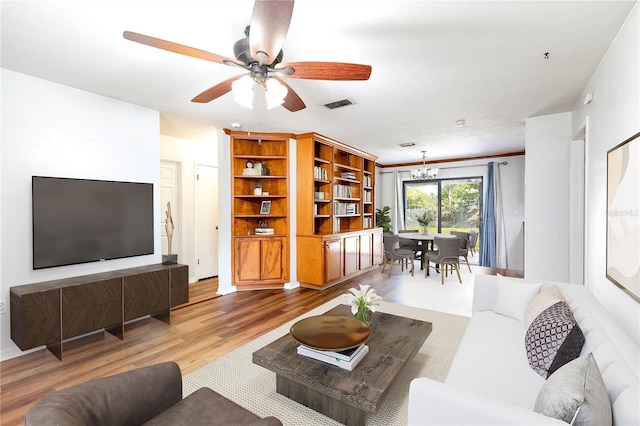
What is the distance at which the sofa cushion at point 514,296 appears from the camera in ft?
7.59

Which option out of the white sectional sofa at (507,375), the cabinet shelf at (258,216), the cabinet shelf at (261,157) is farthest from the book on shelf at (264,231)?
the white sectional sofa at (507,375)

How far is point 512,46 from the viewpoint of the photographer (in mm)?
2188

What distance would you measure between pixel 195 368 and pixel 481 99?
392 centimetres

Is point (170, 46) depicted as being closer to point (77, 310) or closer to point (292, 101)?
point (292, 101)

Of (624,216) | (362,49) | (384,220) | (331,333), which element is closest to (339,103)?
(362,49)

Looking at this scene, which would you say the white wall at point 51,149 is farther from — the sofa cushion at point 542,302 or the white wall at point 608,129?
the white wall at point 608,129

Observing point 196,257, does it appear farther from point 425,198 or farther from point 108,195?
point 425,198

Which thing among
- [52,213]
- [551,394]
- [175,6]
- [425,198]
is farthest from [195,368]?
[425,198]

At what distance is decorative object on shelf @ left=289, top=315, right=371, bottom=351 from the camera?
1788 millimetres

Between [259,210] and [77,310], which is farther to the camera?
[259,210]

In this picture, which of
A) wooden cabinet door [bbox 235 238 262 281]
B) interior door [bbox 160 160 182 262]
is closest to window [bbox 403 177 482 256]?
wooden cabinet door [bbox 235 238 262 281]

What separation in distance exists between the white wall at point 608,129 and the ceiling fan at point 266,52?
1.64m

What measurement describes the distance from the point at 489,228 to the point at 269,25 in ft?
22.0

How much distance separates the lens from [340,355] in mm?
1774
